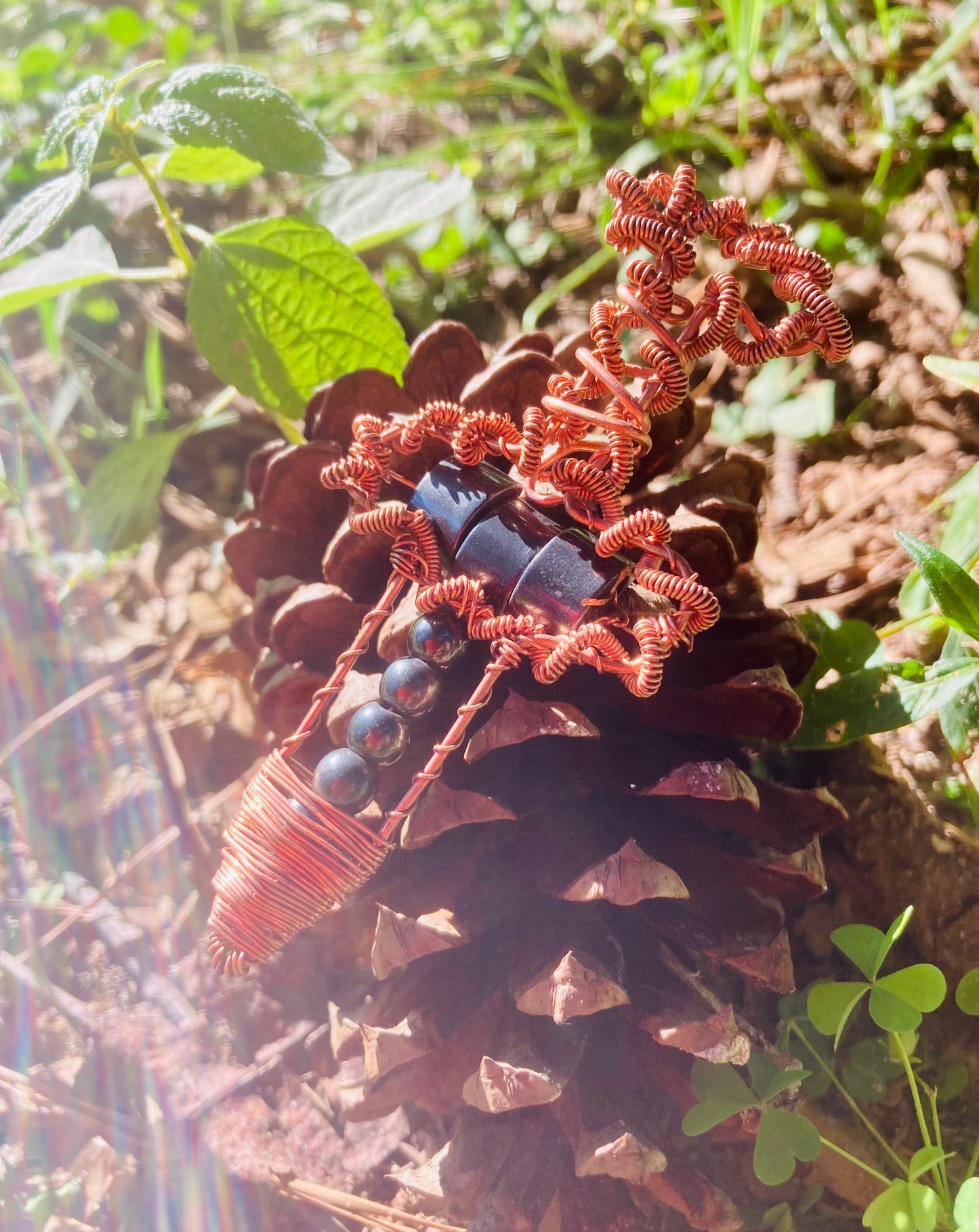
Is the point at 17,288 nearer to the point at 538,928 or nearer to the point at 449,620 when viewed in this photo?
the point at 449,620

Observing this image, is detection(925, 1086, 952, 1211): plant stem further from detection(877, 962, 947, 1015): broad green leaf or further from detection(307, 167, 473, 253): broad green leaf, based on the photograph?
detection(307, 167, 473, 253): broad green leaf

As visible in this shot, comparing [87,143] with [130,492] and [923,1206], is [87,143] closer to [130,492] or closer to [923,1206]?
[130,492]

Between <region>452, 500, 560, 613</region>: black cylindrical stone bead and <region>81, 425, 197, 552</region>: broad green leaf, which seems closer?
<region>452, 500, 560, 613</region>: black cylindrical stone bead

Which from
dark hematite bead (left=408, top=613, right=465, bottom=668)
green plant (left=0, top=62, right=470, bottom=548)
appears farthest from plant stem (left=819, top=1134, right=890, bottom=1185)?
green plant (left=0, top=62, right=470, bottom=548)

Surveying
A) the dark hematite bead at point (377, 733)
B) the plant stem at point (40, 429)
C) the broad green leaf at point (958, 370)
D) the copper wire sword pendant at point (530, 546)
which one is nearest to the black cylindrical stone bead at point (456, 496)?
the copper wire sword pendant at point (530, 546)

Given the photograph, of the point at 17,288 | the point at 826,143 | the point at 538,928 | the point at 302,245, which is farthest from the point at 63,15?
the point at 538,928

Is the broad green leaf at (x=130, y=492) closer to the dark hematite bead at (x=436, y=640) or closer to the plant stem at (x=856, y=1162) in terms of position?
the dark hematite bead at (x=436, y=640)
